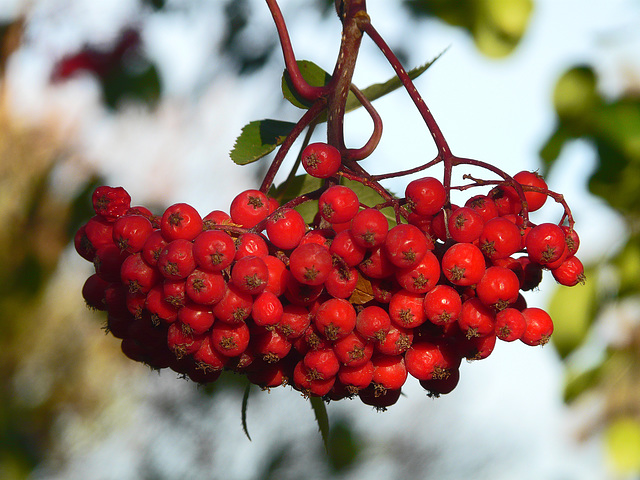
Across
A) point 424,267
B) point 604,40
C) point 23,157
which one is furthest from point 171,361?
point 23,157

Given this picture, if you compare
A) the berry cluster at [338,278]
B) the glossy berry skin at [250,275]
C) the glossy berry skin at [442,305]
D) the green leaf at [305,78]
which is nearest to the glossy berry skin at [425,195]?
the berry cluster at [338,278]

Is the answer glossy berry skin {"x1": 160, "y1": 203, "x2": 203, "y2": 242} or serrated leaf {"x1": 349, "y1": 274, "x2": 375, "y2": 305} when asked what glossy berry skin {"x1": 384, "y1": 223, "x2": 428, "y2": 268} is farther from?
glossy berry skin {"x1": 160, "y1": 203, "x2": 203, "y2": 242}

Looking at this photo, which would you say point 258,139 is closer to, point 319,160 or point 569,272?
point 319,160

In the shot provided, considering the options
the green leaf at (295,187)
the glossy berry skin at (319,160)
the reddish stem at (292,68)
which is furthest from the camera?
the green leaf at (295,187)

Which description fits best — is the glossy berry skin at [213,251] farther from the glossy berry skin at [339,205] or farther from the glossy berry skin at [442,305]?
the glossy berry skin at [442,305]

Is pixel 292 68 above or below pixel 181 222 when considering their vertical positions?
above

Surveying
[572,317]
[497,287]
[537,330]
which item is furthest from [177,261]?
[572,317]

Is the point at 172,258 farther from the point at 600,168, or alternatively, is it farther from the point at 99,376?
the point at 99,376
